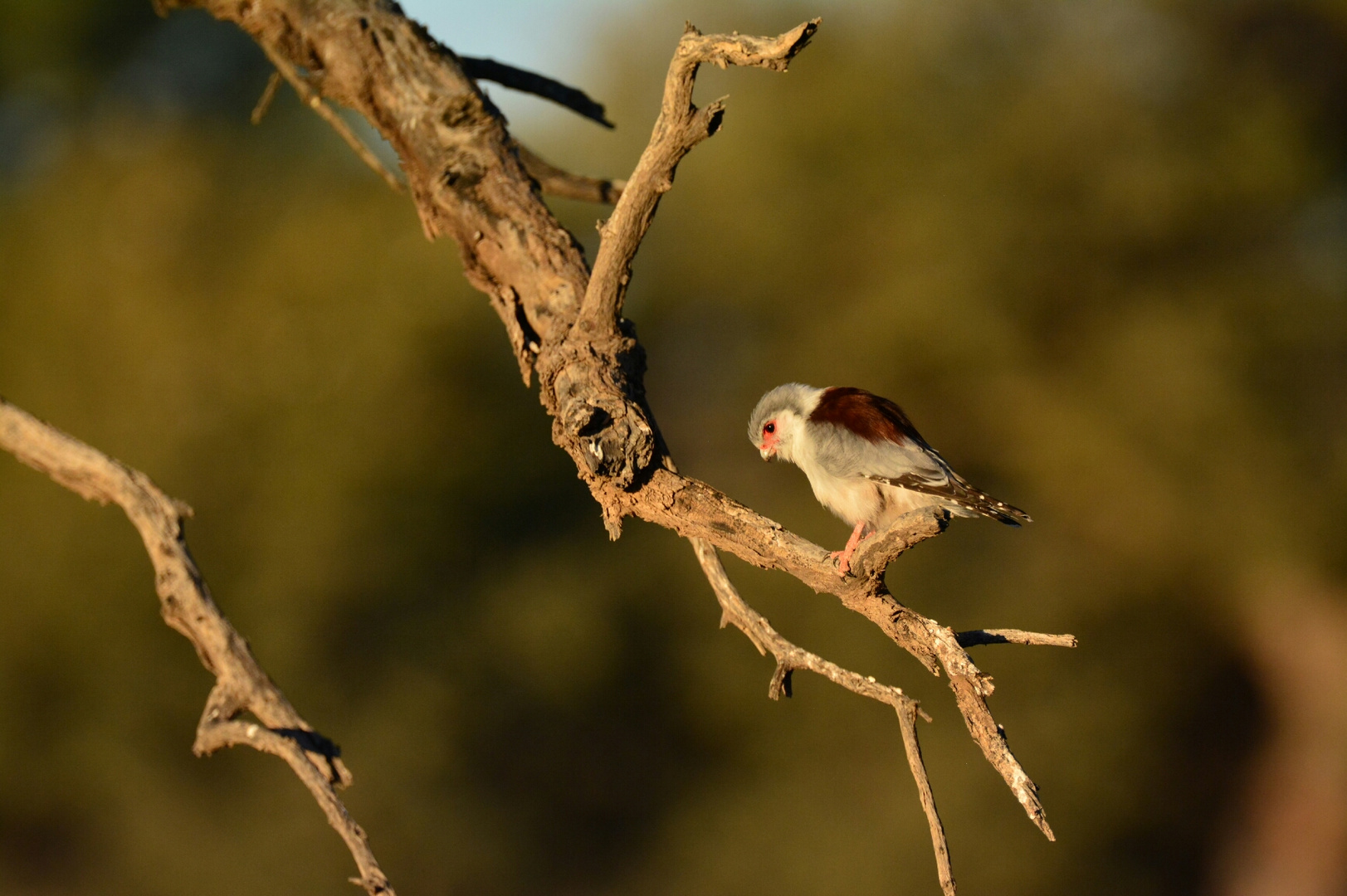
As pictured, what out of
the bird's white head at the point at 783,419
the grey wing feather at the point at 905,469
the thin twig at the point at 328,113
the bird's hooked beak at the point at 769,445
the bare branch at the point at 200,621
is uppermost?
the grey wing feather at the point at 905,469

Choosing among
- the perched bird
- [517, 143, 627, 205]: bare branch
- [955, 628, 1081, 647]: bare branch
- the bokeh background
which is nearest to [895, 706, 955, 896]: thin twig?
[955, 628, 1081, 647]: bare branch

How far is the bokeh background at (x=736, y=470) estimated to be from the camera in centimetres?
1188

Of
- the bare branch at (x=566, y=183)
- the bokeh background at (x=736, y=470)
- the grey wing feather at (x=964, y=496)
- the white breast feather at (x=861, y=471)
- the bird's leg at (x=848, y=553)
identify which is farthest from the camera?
the bokeh background at (x=736, y=470)

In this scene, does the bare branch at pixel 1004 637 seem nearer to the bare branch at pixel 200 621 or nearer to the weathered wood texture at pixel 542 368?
the weathered wood texture at pixel 542 368

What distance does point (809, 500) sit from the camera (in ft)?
41.8

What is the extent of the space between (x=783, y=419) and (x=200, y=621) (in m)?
Answer: 2.32

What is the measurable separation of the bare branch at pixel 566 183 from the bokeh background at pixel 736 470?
776cm

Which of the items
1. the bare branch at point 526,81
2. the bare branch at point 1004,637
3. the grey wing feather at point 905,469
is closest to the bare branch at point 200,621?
the bare branch at point 1004,637

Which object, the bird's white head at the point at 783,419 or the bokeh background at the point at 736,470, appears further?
the bokeh background at the point at 736,470

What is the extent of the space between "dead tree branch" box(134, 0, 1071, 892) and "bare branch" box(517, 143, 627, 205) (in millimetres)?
58

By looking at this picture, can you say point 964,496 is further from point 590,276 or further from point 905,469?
point 590,276

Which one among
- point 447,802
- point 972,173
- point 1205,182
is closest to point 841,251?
point 972,173

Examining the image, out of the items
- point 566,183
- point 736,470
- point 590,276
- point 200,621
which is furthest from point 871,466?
point 736,470

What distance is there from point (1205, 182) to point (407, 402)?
8.99 meters
